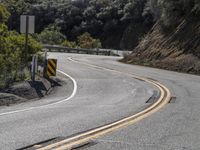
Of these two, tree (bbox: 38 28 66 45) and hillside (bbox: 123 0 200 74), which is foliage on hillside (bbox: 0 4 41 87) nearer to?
hillside (bbox: 123 0 200 74)

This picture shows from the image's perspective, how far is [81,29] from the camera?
10131cm

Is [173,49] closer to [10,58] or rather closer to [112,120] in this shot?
[10,58]

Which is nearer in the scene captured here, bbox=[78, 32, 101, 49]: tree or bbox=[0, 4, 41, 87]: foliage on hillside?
bbox=[0, 4, 41, 87]: foliage on hillside

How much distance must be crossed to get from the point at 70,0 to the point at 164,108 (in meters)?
103

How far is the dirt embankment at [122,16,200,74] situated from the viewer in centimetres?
3372

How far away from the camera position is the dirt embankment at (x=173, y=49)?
33725 mm

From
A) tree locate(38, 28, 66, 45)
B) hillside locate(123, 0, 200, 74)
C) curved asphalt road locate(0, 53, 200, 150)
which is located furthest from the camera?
tree locate(38, 28, 66, 45)

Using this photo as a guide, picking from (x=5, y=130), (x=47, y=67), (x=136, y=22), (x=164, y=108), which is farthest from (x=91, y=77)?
(x=136, y=22)

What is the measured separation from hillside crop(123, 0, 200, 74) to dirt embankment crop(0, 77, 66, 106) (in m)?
13.2

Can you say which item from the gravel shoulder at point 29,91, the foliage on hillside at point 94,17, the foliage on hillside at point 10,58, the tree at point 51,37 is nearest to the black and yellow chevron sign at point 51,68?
the foliage on hillside at point 10,58

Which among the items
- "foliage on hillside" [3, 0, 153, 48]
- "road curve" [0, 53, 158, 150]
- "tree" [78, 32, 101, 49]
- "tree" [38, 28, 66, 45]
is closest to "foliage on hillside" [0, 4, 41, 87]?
"road curve" [0, 53, 158, 150]

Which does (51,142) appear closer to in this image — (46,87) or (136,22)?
(46,87)

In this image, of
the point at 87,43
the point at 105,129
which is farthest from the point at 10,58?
the point at 87,43

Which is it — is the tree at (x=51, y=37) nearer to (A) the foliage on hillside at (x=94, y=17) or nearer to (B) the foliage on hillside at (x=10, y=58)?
(A) the foliage on hillside at (x=94, y=17)
